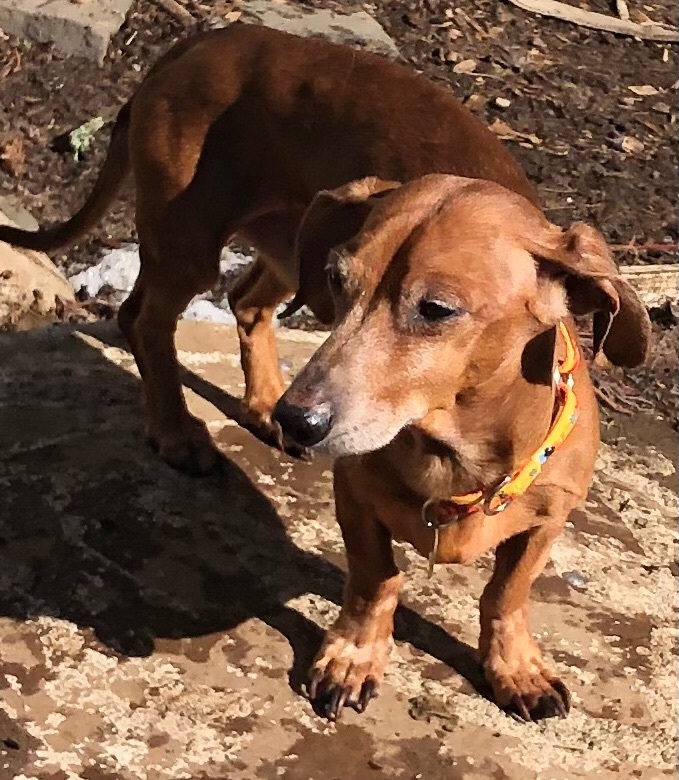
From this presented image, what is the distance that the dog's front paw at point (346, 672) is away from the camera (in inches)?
114

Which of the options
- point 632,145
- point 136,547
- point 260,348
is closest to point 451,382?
point 136,547

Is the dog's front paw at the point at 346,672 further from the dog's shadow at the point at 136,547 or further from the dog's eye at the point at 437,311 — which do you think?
the dog's eye at the point at 437,311

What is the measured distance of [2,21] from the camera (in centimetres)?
587

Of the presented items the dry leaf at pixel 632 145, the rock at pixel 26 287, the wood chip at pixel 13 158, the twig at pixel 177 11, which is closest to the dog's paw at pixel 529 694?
the rock at pixel 26 287

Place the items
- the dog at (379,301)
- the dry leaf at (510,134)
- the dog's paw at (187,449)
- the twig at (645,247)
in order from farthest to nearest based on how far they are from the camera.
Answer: the dry leaf at (510,134) < the twig at (645,247) < the dog's paw at (187,449) < the dog at (379,301)

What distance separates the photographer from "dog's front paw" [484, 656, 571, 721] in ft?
9.71

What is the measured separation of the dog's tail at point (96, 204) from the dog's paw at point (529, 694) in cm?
190

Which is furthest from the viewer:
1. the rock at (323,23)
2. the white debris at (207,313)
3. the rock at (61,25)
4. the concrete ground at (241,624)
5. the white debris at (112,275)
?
the rock at (323,23)

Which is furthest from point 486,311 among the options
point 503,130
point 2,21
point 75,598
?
point 2,21

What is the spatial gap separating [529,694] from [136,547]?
112cm

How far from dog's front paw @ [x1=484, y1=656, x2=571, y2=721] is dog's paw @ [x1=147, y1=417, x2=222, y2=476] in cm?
107

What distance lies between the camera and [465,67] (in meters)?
6.49

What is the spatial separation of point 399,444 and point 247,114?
1158 millimetres

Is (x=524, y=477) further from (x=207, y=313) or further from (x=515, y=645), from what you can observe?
(x=207, y=313)
